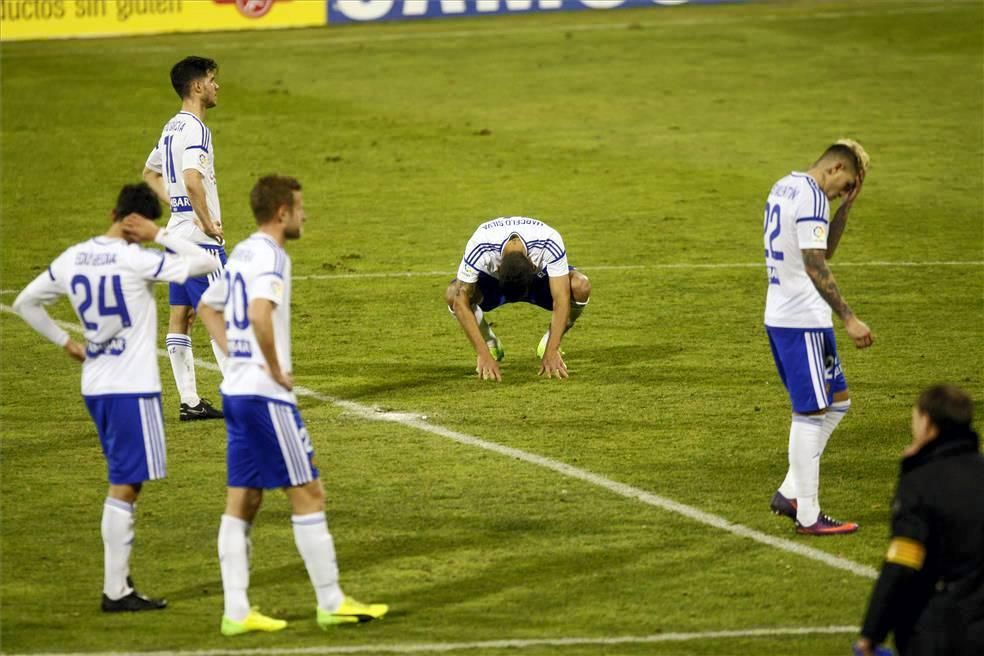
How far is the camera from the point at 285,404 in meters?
7.84

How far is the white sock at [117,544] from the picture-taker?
320 inches

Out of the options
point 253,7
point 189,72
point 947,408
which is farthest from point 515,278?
point 253,7

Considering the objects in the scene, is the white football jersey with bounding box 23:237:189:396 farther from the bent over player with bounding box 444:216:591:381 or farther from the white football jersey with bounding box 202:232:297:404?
the bent over player with bounding box 444:216:591:381

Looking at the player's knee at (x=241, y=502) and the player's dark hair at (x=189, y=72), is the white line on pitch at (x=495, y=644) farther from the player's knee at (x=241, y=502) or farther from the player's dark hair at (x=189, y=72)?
the player's dark hair at (x=189, y=72)

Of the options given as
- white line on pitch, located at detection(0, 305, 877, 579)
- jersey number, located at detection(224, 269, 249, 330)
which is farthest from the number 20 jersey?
white line on pitch, located at detection(0, 305, 877, 579)

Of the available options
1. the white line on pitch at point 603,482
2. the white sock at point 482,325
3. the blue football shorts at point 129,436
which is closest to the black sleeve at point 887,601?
the white line on pitch at point 603,482

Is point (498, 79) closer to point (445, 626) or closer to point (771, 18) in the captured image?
point (771, 18)

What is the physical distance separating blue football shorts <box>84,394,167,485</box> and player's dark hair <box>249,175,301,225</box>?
1.12 metres

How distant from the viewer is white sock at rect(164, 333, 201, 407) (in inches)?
467

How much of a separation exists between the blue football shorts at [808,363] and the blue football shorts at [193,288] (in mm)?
4394

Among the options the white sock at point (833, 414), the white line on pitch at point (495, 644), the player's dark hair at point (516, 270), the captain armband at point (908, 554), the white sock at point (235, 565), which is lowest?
the white line on pitch at point (495, 644)

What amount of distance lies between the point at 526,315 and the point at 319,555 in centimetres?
780

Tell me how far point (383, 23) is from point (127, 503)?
28.5 m

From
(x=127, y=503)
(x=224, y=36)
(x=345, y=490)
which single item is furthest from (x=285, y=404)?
(x=224, y=36)
